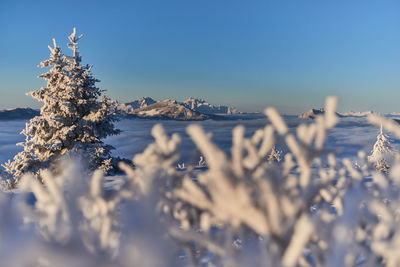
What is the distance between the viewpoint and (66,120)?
46.6 feet

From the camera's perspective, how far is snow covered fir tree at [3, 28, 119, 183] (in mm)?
13273

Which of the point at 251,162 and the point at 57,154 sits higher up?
the point at 251,162

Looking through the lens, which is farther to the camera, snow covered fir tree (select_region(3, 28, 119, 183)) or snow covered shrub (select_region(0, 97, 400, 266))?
snow covered fir tree (select_region(3, 28, 119, 183))

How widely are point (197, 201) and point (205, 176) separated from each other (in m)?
0.13

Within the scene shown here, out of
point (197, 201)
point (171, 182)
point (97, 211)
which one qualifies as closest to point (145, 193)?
point (197, 201)

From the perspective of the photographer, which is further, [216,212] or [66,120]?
[66,120]

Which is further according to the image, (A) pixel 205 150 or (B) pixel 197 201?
(B) pixel 197 201

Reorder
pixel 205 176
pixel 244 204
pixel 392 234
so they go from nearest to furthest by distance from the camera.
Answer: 1. pixel 244 204
2. pixel 205 176
3. pixel 392 234

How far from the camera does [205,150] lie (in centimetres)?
101

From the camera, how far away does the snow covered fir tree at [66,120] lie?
1327cm

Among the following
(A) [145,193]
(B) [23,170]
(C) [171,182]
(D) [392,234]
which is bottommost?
(B) [23,170]

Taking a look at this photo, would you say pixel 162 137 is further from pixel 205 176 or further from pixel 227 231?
pixel 227 231

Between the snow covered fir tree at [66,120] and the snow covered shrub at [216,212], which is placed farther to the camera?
the snow covered fir tree at [66,120]

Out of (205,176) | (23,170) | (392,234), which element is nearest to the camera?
(205,176)
